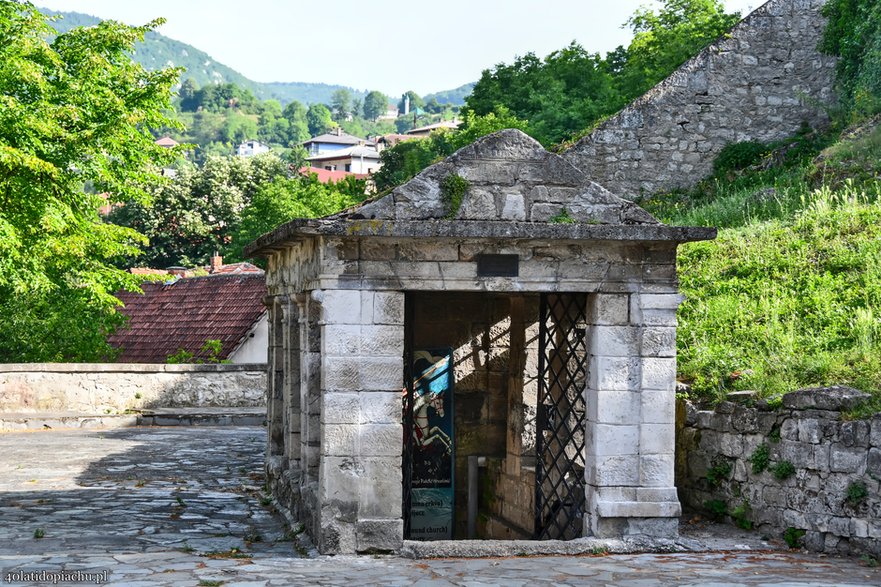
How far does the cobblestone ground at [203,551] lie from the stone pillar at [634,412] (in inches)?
19.4

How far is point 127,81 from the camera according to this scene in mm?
20016

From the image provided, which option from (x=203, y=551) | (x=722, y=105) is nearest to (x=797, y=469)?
(x=203, y=551)

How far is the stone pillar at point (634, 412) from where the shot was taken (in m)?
9.21

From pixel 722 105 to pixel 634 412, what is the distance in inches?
547

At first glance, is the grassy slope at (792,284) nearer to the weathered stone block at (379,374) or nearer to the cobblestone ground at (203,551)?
the cobblestone ground at (203,551)

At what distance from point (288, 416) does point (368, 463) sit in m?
2.97

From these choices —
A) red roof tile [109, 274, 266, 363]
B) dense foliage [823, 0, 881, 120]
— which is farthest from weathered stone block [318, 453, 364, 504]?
red roof tile [109, 274, 266, 363]

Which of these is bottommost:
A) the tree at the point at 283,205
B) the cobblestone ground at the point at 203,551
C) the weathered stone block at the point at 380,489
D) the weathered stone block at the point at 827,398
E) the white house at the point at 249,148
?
the cobblestone ground at the point at 203,551

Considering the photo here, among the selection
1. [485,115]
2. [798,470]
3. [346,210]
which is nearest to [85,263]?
[346,210]

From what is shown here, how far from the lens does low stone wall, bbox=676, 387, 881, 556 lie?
8.59m

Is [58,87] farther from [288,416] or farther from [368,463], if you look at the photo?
[368,463]

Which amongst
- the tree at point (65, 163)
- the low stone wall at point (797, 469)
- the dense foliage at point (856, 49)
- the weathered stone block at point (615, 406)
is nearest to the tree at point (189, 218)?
the tree at point (65, 163)

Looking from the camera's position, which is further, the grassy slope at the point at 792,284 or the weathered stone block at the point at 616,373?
the grassy slope at the point at 792,284

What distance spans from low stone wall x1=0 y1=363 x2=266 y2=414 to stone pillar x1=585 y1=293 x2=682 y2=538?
45.3ft
